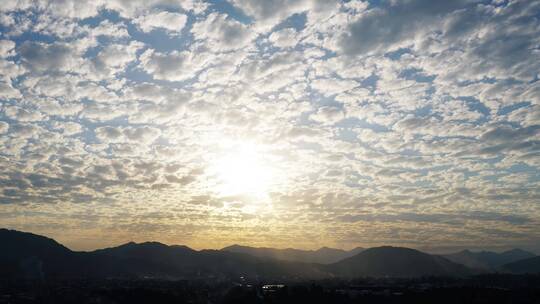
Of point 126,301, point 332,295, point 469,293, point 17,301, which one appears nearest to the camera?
point 469,293

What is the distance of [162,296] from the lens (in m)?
180

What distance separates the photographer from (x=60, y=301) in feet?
649

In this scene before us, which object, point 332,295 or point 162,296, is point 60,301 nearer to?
point 162,296

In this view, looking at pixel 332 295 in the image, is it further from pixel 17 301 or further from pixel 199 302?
pixel 17 301

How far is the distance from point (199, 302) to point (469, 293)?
347 feet

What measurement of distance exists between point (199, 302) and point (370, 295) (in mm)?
71005

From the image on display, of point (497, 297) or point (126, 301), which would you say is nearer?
point (497, 297)

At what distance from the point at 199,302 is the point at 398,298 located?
8128 cm

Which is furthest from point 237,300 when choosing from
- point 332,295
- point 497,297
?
point 497,297

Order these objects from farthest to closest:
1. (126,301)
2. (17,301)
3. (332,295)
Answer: (17,301)
(126,301)
(332,295)

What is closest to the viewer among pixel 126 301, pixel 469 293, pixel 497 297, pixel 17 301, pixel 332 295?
pixel 497 297

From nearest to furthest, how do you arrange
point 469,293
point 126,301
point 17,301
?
point 469,293 < point 126,301 < point 17,301

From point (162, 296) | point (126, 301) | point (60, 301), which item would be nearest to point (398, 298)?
point (162, 296)

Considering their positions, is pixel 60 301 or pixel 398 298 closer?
pixel 398 298
